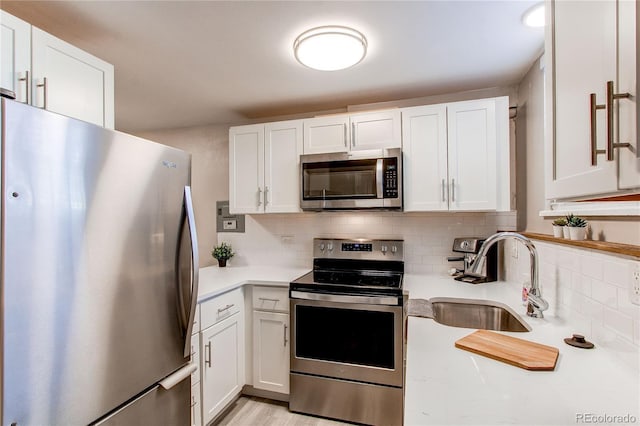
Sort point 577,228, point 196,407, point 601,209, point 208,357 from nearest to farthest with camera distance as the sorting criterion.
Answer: point 601,209, point 577,228, point 196,407, point 208,357

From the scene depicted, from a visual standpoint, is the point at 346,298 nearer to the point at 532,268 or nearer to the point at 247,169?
the point at 532,268

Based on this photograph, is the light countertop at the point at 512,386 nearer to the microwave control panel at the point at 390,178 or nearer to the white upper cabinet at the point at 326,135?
the microwave control panel at the point at 390,178

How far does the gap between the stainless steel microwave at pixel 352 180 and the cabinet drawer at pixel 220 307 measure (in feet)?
2.77

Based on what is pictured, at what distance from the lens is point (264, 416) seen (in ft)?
7.02

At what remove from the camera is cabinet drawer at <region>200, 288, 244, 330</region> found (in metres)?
1.88

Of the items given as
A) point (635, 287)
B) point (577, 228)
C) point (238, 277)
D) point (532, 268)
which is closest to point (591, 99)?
point (635, 287)

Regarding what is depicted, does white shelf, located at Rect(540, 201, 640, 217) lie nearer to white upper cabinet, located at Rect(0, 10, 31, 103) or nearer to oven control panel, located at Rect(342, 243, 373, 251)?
oven control panel, located at Rect(342, 243, 373, 251)

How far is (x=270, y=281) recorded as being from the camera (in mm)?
2252

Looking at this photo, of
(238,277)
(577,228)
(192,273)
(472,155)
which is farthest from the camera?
(238,277)

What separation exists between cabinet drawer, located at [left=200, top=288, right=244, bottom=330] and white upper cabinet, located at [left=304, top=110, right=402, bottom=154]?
4.04 feet

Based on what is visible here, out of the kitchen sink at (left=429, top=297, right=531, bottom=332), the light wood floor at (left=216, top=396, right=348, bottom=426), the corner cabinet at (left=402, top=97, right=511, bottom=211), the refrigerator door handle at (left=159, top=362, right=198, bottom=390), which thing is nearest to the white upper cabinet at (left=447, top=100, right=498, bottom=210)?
the corner cabinet at (left=402, top=97, right=511, bottom=211)

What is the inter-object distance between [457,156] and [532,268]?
1000mm

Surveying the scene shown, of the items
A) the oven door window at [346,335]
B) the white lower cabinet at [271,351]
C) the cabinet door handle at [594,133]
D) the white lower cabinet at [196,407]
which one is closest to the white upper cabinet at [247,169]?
the white lower cabinet at [271,351]

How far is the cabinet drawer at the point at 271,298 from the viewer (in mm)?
2238
